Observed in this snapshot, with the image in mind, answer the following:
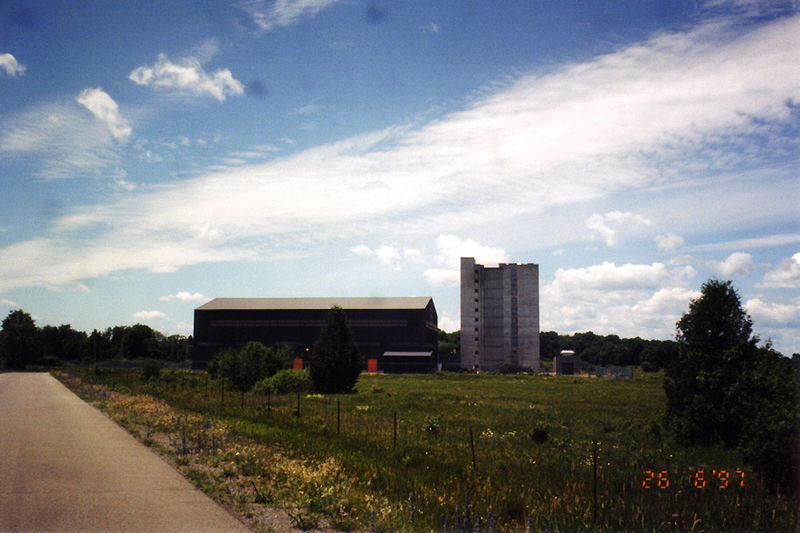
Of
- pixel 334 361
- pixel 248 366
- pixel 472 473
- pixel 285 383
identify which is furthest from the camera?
pixel 248 366

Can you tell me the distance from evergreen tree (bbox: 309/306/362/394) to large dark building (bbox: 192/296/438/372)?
54975 mm

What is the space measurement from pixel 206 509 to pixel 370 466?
13.9ft

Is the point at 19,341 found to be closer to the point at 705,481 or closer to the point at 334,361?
the point at 334,361

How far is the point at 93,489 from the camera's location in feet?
37.8

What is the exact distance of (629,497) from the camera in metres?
11.2

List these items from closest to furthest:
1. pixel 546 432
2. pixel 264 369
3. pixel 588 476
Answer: pixel 588 476 < pixel 546 432 < pixel 264 369

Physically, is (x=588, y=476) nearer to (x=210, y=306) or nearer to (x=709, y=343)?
(x=709, y=343)

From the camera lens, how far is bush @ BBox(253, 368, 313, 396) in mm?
42188

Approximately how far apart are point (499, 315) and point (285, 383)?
95635mm

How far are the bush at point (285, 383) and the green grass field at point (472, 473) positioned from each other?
1660cm

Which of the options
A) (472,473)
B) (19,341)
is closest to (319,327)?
(19,341)

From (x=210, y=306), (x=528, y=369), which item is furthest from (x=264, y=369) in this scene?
(x=528, y=369)

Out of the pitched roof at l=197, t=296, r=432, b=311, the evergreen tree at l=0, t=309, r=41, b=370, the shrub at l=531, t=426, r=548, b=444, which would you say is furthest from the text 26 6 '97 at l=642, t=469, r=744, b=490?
the evergreen tree at l=0, t=309, r=41, b=370

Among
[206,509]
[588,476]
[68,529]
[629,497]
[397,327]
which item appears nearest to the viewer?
[68,529]
